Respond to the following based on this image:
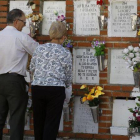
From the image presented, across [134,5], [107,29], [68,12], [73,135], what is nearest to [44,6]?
[68,12]

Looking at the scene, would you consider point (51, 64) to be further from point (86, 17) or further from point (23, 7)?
point (23, 7)

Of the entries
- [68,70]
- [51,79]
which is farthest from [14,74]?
[68,70]

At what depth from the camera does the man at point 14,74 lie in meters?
3.56

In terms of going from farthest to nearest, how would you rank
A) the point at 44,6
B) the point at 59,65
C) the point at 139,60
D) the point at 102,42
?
the point at 44,6, the point at 102,42, the point at 139,60, the point at 59,65

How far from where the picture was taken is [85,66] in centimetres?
452

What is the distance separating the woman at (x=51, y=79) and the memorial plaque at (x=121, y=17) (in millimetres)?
1089

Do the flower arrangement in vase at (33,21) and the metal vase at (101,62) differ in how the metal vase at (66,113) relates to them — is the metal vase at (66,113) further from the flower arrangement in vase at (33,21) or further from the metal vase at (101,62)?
the flower arrangement in vase at (33,21)

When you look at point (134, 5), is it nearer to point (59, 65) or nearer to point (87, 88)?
point (87, 88)

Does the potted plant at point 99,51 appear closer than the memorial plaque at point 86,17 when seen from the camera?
Yes

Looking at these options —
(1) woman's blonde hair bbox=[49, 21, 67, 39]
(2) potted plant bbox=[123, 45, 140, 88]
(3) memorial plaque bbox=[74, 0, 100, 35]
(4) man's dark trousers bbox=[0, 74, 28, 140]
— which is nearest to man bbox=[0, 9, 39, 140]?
(4) man's dark trousers bbox=[0, 74, 28, 140]

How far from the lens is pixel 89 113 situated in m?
4.54

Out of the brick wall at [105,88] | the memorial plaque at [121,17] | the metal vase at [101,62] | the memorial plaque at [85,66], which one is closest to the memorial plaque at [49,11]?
the brick wall at [105,88]

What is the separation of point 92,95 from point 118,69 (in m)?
0.54

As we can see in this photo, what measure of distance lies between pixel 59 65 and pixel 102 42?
1132 mm
